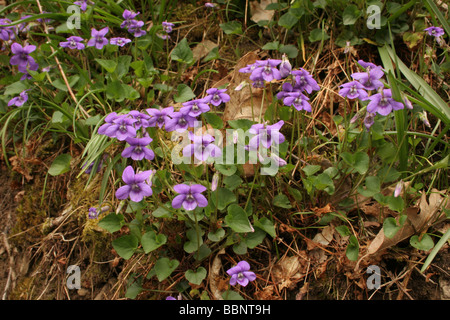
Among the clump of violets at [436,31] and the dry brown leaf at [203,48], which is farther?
the dry brown leaf at [203,48]

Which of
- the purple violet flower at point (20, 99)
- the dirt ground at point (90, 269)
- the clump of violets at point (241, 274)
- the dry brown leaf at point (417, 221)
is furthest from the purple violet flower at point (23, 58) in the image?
the dry brown leaf at point (417, 221)

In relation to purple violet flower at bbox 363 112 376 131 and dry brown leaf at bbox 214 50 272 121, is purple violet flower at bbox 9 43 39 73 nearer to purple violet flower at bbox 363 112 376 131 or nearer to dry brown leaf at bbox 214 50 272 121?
dry brown leaf at bbox 214 50 272 121

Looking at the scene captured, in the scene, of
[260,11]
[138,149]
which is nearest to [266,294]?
[138,149]

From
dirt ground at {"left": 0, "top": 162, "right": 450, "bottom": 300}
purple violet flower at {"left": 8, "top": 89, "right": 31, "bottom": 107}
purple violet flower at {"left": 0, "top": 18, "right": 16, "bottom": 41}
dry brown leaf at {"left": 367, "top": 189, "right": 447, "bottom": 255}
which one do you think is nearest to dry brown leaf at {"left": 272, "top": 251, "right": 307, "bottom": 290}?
dirt ground at {"left": 0, "top": 162, "right": 450, "bottom": 300}

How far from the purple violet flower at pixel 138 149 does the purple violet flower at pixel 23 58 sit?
53.4 inches

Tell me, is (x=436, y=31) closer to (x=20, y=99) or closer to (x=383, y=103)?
(x=383, y=103)

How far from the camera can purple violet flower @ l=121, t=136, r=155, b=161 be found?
1.82 m

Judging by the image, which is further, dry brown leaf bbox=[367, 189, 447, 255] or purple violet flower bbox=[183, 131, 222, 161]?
dry brown leaf bbox=[367, 189, 447, 255]

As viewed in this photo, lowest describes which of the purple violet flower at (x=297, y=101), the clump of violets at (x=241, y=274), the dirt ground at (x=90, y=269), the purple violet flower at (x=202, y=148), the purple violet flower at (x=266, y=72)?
the dirt ground at (x=90, y=269)

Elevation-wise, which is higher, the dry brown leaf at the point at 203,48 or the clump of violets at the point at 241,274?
the dry brown leaf at the point at 203,48

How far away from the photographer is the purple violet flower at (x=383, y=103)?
5.94 feet

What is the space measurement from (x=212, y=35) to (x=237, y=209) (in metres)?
1.71

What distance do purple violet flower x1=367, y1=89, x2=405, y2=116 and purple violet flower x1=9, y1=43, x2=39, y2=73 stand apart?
215cm

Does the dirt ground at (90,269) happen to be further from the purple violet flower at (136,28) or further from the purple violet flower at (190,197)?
the purple violet flower at (136,28)
